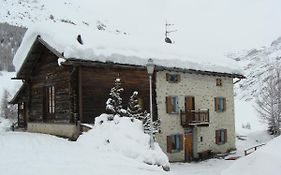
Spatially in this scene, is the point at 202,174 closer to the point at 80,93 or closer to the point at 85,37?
the point at 80,93

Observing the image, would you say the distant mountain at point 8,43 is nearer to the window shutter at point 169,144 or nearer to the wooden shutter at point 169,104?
the wooden shutter at point 169,104

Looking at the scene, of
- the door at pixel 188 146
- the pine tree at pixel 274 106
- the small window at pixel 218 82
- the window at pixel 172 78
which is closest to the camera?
the window at pixel 172 78

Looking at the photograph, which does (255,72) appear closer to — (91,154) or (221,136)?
(221,136)

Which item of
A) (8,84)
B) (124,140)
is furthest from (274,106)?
(8,84)

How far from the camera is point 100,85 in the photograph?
21.1 meters

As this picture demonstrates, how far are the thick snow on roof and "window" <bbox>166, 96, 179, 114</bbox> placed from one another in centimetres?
216

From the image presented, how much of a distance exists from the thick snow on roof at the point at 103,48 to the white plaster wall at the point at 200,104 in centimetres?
107

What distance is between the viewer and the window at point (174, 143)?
82.2ft

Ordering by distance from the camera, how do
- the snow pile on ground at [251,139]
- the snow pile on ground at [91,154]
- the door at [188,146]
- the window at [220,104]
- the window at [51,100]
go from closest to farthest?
the snow pile on ground at [91,154] < the window at [51,100] < the door at [188,146] < the window at [220,104] < the snow pile on ground at [251,139]

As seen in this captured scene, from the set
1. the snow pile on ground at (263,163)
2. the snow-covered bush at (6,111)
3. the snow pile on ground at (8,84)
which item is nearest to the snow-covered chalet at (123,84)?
the snow pile on ground at (263,163)

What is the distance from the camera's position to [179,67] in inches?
996

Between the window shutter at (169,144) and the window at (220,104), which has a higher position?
the window at (220,104)

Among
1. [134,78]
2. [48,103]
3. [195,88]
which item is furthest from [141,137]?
[195,88]

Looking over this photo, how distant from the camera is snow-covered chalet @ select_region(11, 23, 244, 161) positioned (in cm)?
2044
